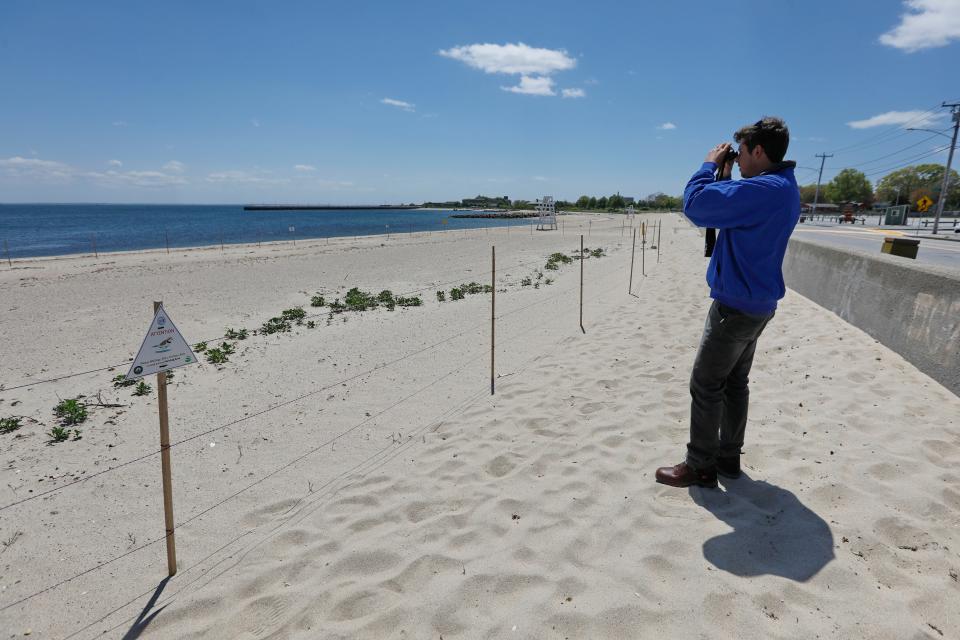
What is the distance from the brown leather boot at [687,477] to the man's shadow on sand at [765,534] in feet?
0.17

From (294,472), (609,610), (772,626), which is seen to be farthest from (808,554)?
(294,472)

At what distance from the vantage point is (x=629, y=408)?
4.38 metres

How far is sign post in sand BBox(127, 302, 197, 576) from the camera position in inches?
99.0

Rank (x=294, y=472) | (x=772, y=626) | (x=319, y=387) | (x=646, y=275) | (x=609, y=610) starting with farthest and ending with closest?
(x=646, y=275) < (x=319, y=387) < (x=294, y=472) < (x=609, y=610) < (x=772, y=626)

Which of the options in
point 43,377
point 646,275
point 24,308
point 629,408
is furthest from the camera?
point 646,275

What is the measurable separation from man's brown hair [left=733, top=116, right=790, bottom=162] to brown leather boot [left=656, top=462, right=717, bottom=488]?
1933mm

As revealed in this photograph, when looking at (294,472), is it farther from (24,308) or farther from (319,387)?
(24,308)

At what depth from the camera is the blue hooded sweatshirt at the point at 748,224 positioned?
2398 millimetres

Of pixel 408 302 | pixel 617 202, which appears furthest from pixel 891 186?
pixel 408 302

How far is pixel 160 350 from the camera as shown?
102 inches

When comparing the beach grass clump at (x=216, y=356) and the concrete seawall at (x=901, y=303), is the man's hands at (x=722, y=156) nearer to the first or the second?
the concrete seawall at (x=901, y=303)

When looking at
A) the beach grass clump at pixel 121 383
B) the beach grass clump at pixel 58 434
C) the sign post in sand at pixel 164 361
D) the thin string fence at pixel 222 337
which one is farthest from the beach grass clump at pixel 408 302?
the sign post in sand at pixel 164 361

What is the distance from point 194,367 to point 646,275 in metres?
11.4

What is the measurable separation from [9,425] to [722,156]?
6.56 metres
